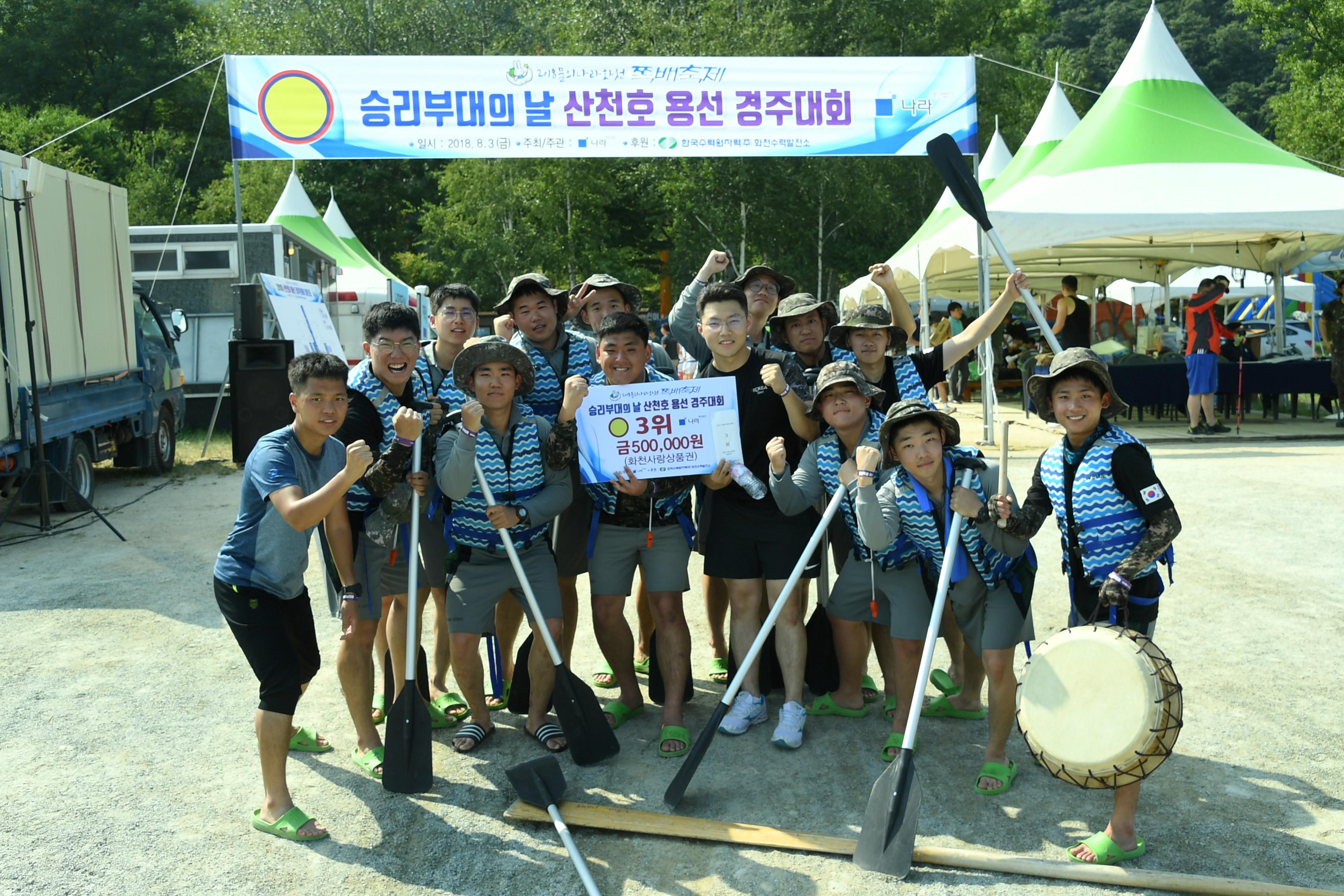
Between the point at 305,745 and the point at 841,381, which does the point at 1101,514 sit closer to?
the point at 841,381

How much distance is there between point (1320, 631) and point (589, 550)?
4405 mm

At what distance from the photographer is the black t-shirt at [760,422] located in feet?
16.2

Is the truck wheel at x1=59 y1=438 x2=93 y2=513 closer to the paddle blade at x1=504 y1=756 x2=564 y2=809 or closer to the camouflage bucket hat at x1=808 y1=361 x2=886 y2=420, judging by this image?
the paddle blade at x1=504 y1=756 x2=564 y2=809

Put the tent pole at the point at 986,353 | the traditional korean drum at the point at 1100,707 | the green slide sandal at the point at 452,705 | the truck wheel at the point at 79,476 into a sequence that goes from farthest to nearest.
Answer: the tent pole at the point at 986,353
the truck wheel at the point at 79,476
the green slide sandal at the point at 452,705
the traditional korean drum at the point at 1100,707

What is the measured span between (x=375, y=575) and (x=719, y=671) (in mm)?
2015

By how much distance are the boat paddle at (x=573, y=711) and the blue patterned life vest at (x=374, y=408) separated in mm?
506

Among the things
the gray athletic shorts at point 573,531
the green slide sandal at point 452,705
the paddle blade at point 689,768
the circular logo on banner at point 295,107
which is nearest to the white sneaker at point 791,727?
the paddle blade at point 689,768

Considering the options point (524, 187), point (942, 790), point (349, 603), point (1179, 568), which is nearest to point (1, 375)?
point (349, 603)

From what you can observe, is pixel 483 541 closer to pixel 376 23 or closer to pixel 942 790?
pixel 942 790

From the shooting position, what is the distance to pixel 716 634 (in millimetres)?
5695

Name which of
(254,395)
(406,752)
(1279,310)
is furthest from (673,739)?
(1279,310)

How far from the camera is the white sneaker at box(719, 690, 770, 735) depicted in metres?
4.85

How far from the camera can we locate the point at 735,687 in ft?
14.0

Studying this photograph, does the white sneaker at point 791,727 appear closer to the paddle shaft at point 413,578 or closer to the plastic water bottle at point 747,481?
the plastic water bottle at point 747,481
